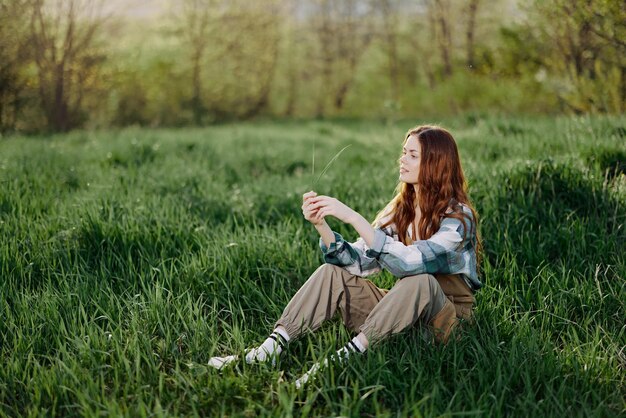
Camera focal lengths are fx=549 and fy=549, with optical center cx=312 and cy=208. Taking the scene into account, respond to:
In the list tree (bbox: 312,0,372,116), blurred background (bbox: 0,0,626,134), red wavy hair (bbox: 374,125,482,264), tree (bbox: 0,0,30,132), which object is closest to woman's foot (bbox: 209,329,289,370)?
red wavy hair (bbox: 374,125,482,264)

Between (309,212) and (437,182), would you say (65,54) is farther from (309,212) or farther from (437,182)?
(437,182)

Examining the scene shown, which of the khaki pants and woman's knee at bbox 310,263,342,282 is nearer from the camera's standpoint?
the khaki pants

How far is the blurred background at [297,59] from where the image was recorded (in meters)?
6.61

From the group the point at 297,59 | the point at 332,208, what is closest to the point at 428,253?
the point at 332,208

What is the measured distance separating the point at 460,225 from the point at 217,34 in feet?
50.5

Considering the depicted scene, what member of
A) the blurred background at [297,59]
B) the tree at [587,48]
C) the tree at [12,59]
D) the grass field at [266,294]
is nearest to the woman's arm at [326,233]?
the grass field at [266,294]

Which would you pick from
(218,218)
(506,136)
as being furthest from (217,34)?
(218,218)

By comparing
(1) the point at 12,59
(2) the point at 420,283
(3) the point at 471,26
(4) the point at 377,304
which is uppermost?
(3) the point at 471,26

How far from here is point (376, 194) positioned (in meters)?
4.46

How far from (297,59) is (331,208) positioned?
767 inches

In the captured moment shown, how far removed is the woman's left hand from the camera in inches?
95.6

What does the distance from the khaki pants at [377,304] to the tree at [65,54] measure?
26.1 feet

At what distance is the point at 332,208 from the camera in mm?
2459

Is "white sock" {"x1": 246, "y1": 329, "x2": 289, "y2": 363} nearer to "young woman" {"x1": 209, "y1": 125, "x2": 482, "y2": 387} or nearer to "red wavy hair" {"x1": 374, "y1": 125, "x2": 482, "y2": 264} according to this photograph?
"young woman" {"x1": 209, "y1": 125, "x2": 482, "y2": 387}
